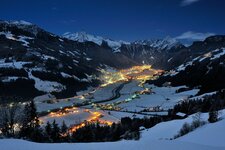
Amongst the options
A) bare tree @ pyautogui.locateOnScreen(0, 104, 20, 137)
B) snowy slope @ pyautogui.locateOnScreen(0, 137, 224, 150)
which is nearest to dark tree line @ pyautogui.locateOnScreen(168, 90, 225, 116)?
bare tree @ pyautogui.locateOnScreen(0, 104, 20, 137)

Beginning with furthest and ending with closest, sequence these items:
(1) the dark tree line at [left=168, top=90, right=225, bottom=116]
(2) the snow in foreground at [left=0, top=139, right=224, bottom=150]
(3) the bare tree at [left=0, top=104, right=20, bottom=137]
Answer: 1. (1) the dark tree line at [left=168, top=90, right=225, bottom=116]
2. (3) the bare tree at [left=0, top=104, right=20, bottom=137]
3. (2) the snow in foreground at [left=0, top=139, right=224, bottom=150]

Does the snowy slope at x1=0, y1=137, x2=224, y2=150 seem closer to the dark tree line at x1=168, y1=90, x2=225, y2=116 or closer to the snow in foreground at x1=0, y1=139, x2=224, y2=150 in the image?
the snow in foreground at x1=0, y1=139, x2=224, y2=150

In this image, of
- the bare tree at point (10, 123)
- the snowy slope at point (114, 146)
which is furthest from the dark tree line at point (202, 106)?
Answer: the snowy slope at point (114, 146)

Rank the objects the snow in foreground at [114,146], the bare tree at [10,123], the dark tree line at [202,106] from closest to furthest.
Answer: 1. the snow in foreground at [114,146]
2. the bare tree at [10,123]
3. the dark tree line at [202,106]

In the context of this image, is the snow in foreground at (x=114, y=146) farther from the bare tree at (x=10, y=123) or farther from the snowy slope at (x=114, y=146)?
the bare tree at (x=10, y=123)

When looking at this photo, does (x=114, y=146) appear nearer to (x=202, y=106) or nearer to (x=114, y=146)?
(x=114, y=146)

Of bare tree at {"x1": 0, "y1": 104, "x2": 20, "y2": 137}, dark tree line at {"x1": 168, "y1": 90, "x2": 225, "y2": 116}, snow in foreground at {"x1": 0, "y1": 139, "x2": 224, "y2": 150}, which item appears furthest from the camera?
dark tree line at {"x1": 168, "y1": 90, "x2": 225, "y2": 116}

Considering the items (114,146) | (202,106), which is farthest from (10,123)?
(114,146)

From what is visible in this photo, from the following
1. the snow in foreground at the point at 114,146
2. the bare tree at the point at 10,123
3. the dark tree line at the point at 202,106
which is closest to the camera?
the snow in foreground at the point at 114,146

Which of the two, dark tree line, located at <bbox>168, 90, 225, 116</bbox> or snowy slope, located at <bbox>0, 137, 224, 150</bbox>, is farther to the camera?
dark tree line, located at <bbox>168, 90, 225, 116</bbox>

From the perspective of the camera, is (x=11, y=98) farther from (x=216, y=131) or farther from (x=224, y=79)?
(x=216, y=131)

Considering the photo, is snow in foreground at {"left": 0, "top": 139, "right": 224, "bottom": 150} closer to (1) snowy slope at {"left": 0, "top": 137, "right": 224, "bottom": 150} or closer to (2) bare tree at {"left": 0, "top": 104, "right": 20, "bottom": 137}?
(1) snowy slope at {"left": 0, "top": 137, "right": 224, "bottom": 150}
